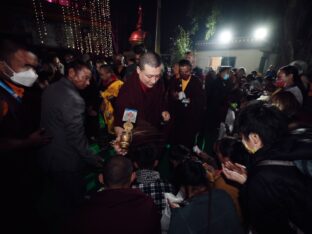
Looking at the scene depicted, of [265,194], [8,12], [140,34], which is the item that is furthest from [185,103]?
[8,12]

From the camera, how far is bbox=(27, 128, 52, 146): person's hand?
223cm

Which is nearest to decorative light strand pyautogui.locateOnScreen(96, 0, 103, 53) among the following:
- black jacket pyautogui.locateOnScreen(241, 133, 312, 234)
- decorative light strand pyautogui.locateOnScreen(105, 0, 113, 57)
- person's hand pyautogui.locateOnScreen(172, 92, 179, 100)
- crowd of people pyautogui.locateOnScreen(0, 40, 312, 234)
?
decorative light strand pyautogui.locateOnScreen(105, 0, 113, 57)

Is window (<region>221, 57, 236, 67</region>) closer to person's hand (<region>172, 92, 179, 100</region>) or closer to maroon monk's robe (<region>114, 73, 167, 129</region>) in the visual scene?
person's hand (<region>172, 92, 179, 100</region>)

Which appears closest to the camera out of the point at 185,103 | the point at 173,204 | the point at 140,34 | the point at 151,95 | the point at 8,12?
the point at 173,204

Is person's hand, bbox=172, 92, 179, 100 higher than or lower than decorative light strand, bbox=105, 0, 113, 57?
lower

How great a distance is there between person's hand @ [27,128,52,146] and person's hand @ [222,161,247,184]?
2232mm

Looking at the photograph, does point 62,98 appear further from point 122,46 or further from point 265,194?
point 122,46

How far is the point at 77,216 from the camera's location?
139 centimetres

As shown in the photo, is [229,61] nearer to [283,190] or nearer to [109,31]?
[109,31]

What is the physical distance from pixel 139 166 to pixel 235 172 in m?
1.44

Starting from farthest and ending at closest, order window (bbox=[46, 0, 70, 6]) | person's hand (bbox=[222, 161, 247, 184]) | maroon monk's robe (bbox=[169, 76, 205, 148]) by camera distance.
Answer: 1. window (bbox=[46, 0, 70, 6])
2. maroon monk's robe (bbox=[169, 76, 205, 148])
3. person's hand (bbox=[222, 161, 247, 184])

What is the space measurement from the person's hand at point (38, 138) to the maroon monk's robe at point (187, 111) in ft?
9.10

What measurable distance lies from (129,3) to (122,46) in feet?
11.0

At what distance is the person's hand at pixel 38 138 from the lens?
7.32 feet
